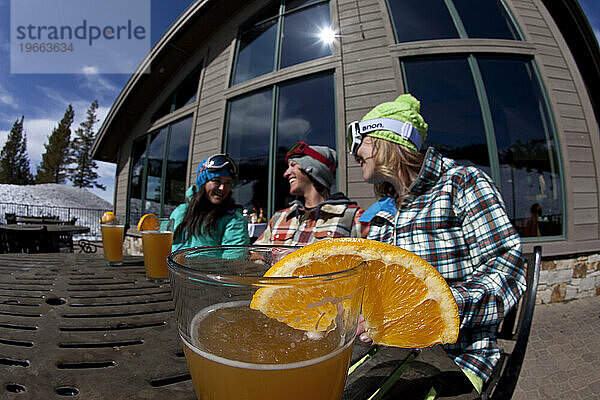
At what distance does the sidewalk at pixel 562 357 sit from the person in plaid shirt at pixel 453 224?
1.77 m

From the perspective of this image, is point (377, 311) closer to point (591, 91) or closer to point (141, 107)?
point (591, 91)

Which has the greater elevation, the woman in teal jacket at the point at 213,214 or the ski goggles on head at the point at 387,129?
the ski goggles on head at the point at 387,129

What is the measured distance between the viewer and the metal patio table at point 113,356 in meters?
0.56

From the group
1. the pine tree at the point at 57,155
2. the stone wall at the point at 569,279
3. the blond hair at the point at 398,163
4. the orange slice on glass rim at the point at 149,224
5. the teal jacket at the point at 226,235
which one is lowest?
the stone wall at the point at 569,279

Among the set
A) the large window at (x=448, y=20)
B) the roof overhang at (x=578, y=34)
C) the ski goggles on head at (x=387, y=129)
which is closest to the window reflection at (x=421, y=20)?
the large window at (x=448, y=20)

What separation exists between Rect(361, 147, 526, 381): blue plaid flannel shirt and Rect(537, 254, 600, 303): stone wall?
172 inches

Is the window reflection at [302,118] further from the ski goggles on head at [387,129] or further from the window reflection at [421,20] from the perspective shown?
the ski goggles on head at [387,129]

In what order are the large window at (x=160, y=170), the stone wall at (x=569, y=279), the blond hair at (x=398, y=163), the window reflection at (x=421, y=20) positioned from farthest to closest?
1. the large window at (x=160, y=170)
2. the window reflection at (x=421, y=20)
3. the stone wall at (x=569, y=279)
4. the blond hair at (x=398, y=163)

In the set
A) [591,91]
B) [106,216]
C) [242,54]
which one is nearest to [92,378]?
[106,216]

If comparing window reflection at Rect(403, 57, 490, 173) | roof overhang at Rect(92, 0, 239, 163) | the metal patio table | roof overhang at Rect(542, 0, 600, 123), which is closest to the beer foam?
the metal patio table

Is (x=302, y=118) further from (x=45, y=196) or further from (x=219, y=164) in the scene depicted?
(x=45, y=196)

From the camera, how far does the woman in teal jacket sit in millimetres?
2818

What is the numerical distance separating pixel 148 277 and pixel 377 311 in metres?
1.26

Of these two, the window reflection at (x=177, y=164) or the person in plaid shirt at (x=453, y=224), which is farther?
the window reflection at (x=177, y=164)
